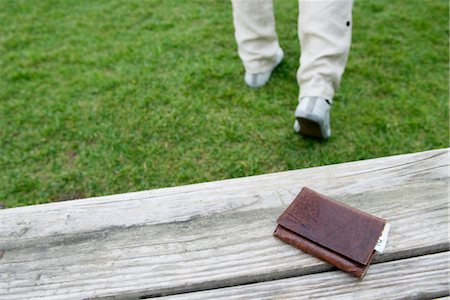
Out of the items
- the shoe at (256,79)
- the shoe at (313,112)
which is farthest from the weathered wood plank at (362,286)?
the shoe at (256,79)

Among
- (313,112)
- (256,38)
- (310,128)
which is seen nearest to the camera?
(313,112)

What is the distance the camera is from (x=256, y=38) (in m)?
2.14

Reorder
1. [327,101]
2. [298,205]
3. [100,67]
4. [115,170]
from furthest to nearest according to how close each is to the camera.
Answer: [100,67] < [115,170] < [327,101] < [298,205]

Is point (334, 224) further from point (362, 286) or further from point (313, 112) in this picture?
point (313, 112)

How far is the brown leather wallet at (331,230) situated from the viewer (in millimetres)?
798

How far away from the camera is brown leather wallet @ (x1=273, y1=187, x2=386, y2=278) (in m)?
0.80

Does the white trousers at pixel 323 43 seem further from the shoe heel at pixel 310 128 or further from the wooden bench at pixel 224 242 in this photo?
the wooden bench at pixel 224 242

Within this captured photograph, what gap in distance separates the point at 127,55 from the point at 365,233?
6.82ft

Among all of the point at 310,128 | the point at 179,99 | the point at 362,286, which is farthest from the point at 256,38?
the point at 362,286

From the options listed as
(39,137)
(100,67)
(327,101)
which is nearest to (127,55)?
(100,67)

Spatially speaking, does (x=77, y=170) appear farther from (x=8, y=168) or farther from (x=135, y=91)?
(x=135, y=91)

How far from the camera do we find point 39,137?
2.04 meters

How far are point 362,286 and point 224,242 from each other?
0.94 ft

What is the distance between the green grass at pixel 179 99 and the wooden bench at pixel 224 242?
82 centimetres
